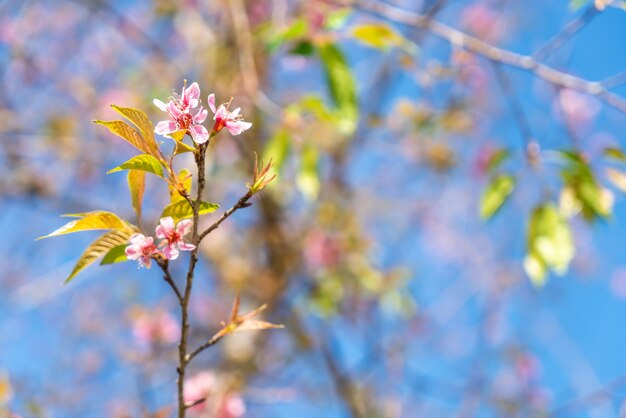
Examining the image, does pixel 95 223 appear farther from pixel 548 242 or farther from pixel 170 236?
pixel 548 242

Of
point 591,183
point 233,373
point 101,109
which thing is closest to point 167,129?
point 591,183

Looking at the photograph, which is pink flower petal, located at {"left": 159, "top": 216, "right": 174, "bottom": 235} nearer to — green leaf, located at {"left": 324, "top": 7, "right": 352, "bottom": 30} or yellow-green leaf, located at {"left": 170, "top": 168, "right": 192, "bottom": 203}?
yellow-green leaf, located at {"left": 170, "top": 168, "right": 192, "bottom": 203}

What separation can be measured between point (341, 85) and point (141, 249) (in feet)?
2.74

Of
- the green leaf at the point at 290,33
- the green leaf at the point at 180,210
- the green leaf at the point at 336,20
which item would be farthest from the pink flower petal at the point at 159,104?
the green leaf at the point at 336,20

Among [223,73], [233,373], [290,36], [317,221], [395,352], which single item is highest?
[223,73]

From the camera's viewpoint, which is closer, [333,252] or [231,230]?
[333,252]

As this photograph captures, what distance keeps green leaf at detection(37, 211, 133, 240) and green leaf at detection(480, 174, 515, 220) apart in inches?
33.4

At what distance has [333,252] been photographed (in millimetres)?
2191

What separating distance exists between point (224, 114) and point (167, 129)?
67 millimetres

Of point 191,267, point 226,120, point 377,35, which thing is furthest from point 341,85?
point 191,267

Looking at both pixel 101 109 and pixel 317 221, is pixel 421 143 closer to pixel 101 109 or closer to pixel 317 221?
pixel 317 221

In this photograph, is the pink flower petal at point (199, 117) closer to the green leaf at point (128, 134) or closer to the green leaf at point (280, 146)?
the green leaf at point (128, 134)

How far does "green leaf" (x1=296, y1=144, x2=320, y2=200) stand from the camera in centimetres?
147

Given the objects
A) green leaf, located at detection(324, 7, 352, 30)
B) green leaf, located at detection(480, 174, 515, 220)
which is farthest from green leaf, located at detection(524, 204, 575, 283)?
green leaf, located at detection(324, 7, 352, 30)
